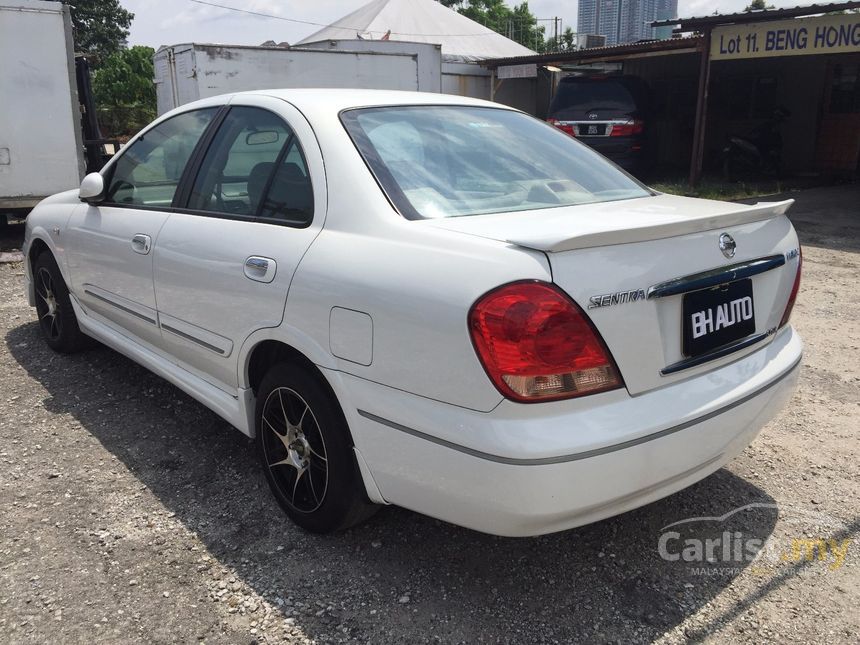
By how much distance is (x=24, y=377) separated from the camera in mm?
4469

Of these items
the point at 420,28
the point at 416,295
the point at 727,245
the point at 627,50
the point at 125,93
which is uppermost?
the point at 420,28

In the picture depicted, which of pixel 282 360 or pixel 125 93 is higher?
pixel 125 93

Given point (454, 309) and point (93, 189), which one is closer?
point (454, 309)

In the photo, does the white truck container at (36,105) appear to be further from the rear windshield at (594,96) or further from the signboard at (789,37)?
the signboard at (789,37)

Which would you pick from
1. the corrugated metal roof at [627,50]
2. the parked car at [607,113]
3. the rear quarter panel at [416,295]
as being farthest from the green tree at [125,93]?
the rear quarter panel at [416,295]

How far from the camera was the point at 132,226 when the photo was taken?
3535 millimetres

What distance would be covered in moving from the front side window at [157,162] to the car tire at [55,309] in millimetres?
943

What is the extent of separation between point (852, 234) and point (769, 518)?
23.1 ft

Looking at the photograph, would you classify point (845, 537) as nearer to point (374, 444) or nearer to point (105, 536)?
point (374, 444)

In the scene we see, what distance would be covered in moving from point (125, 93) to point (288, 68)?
24.6m

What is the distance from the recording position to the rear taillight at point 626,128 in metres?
12.6

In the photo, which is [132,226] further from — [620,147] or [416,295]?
[620,147]

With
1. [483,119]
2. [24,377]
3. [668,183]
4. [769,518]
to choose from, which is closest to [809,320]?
[769,518]

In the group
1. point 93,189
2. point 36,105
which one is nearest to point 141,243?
point 93,189
